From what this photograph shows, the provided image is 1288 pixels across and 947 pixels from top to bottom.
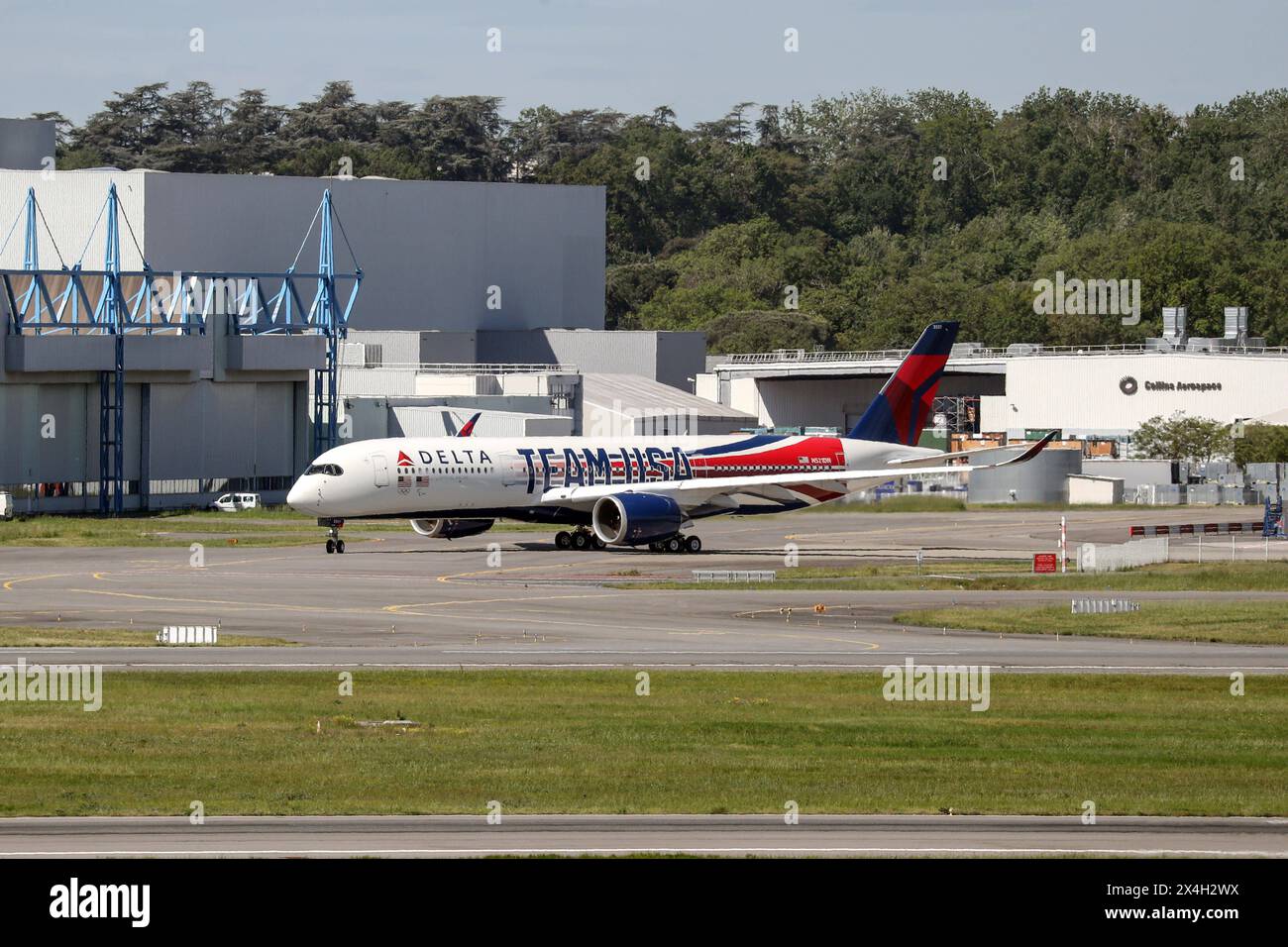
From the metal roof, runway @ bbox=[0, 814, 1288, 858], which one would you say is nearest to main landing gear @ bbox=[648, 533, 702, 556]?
runway @ bbox=[0, 814, 1288, 858]

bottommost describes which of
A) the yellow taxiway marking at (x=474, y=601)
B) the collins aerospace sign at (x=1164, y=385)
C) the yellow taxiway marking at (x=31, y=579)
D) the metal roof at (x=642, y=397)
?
the yellow taxiway marking at (x=474, y=601)

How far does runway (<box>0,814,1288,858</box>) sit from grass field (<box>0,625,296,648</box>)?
19.5 meters

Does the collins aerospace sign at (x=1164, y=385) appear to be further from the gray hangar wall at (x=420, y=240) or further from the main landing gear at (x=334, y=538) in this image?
the main landing gear at (x=334, y=538)

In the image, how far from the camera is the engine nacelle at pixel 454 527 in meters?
73.9

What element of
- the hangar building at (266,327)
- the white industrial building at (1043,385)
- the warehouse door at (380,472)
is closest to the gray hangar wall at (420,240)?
the hangar building at (266,327)

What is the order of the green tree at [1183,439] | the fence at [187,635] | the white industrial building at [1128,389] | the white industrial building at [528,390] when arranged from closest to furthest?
the fence at [187,635] < the white industrial building at [528,390] < the green tree at [1183,439] < the white industrial building at [1128,389]

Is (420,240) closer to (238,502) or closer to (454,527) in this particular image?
(238,502)

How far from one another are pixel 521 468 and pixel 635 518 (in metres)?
4.88

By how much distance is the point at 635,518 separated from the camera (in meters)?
69.6

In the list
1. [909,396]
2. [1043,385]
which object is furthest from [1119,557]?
[1043,385]

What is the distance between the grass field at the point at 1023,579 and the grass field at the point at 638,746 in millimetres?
20016

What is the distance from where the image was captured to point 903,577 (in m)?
60.4

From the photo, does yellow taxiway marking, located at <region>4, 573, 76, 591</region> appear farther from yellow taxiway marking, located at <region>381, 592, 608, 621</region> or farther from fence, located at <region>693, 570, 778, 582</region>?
fence, located at <region>693, 570, 778, 582</region>
